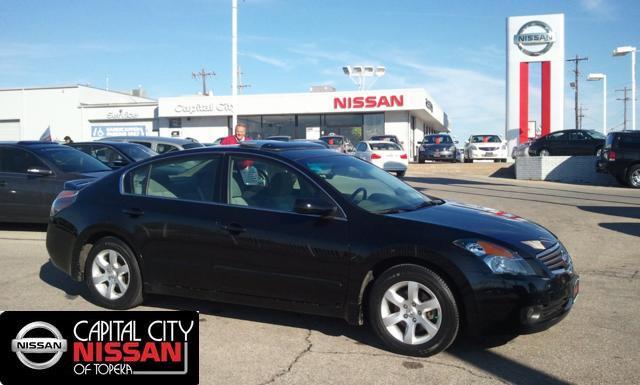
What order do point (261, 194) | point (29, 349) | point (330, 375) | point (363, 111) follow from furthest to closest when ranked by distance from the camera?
point (363, 111) → point (261, 194) → point (330, 375) → point (29, 349)

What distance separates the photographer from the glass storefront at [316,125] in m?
39.8

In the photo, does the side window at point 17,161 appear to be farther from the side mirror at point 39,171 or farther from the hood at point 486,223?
the hood at point 486,223

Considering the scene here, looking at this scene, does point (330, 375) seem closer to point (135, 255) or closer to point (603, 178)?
point (135, 255)

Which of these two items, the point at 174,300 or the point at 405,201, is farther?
the point at 174,300

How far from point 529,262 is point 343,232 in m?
1.40

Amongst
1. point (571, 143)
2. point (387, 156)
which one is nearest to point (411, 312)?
point (387, 156)

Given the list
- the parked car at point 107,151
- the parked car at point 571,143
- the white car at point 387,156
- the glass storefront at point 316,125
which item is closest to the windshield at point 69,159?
the parked car at point 107,151

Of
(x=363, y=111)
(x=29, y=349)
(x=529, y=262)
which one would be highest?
(x=363, y=111)

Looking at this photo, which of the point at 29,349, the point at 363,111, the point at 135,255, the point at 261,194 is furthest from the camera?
the point at 363,111

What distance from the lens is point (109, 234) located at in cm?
575

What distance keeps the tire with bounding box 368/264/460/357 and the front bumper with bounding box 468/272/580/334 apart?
0.19m

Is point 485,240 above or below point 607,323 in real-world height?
above

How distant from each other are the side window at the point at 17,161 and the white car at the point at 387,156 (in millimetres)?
13072

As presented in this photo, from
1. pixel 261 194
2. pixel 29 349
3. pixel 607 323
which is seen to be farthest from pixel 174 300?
pixel 607 323
